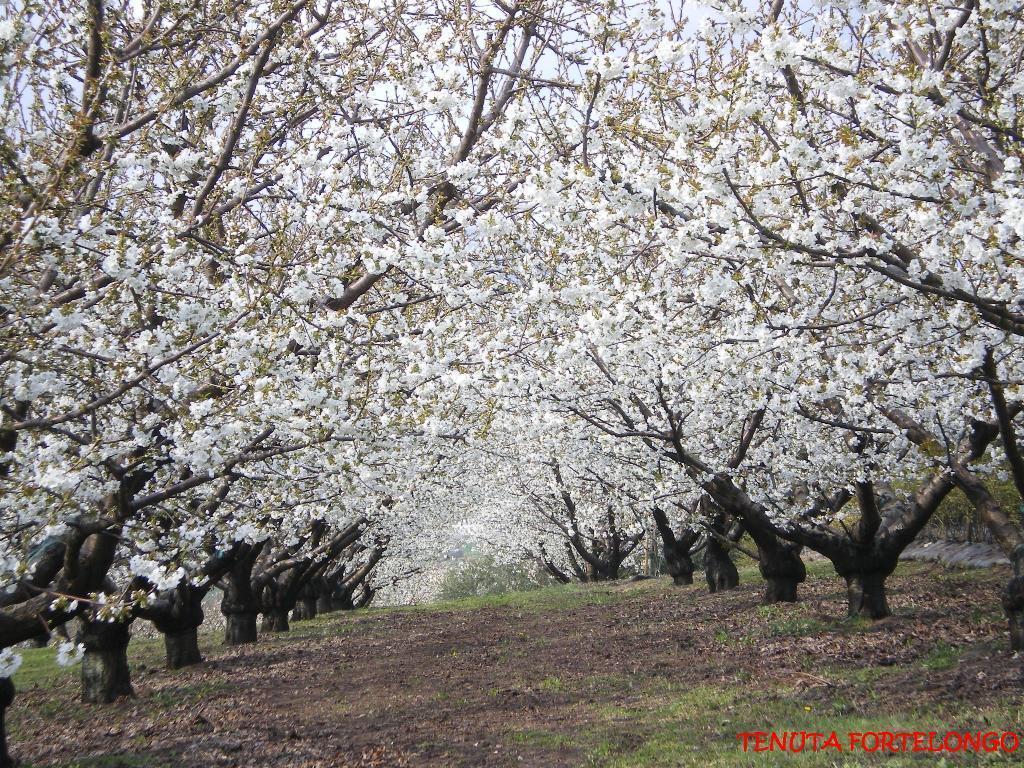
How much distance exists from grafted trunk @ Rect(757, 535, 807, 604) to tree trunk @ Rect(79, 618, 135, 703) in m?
12.9

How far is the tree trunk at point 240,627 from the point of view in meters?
21.7

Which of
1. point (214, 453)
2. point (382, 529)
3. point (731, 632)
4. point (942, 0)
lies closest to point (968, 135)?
point (942, 0)

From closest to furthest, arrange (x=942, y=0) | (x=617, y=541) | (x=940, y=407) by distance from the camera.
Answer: (x=942, y=0)
(x=940, y=407)
(x=617, y=541)

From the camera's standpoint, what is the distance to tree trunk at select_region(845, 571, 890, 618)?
13.8 meters

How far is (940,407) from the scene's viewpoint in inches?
484

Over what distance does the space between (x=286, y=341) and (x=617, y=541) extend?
33.3 meters

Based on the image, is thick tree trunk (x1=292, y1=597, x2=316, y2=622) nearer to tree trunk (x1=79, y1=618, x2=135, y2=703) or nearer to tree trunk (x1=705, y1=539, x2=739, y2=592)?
tree trunk (x1=705, y1=539, x2=739, y2=592)

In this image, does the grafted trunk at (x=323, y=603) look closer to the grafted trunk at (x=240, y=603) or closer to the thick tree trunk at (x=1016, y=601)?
the grafted trunk at (x=240, y=603)

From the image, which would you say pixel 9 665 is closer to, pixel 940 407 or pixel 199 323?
pixel 199 323

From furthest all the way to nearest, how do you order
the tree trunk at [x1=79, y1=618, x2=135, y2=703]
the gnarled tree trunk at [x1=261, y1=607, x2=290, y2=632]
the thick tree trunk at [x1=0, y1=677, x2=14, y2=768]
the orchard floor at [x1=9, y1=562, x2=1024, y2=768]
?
the gnarled tree trunk at [x1=261, y1=607, x2=290, y2=632] < the tree trunk at [x1=79, y1=618, x2=135, y2=703] < the thick tree trunk at [x1=0, y1=677, x2=14, y2=768] < the orchard floor at [x1=9, y1=562, x2=1024, y2=768]

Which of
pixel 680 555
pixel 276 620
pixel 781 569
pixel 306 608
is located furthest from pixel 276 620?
pixel 781 569

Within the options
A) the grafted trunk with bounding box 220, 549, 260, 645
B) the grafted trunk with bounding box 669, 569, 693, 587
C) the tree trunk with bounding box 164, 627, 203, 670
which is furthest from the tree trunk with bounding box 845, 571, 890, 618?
the grafted trunk with bounding box 669, 569, 693, 587

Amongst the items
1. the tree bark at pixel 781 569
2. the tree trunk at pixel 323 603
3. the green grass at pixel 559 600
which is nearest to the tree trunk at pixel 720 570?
the green grass at pixel 559 600

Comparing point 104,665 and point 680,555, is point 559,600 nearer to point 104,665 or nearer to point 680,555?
point 680,555
